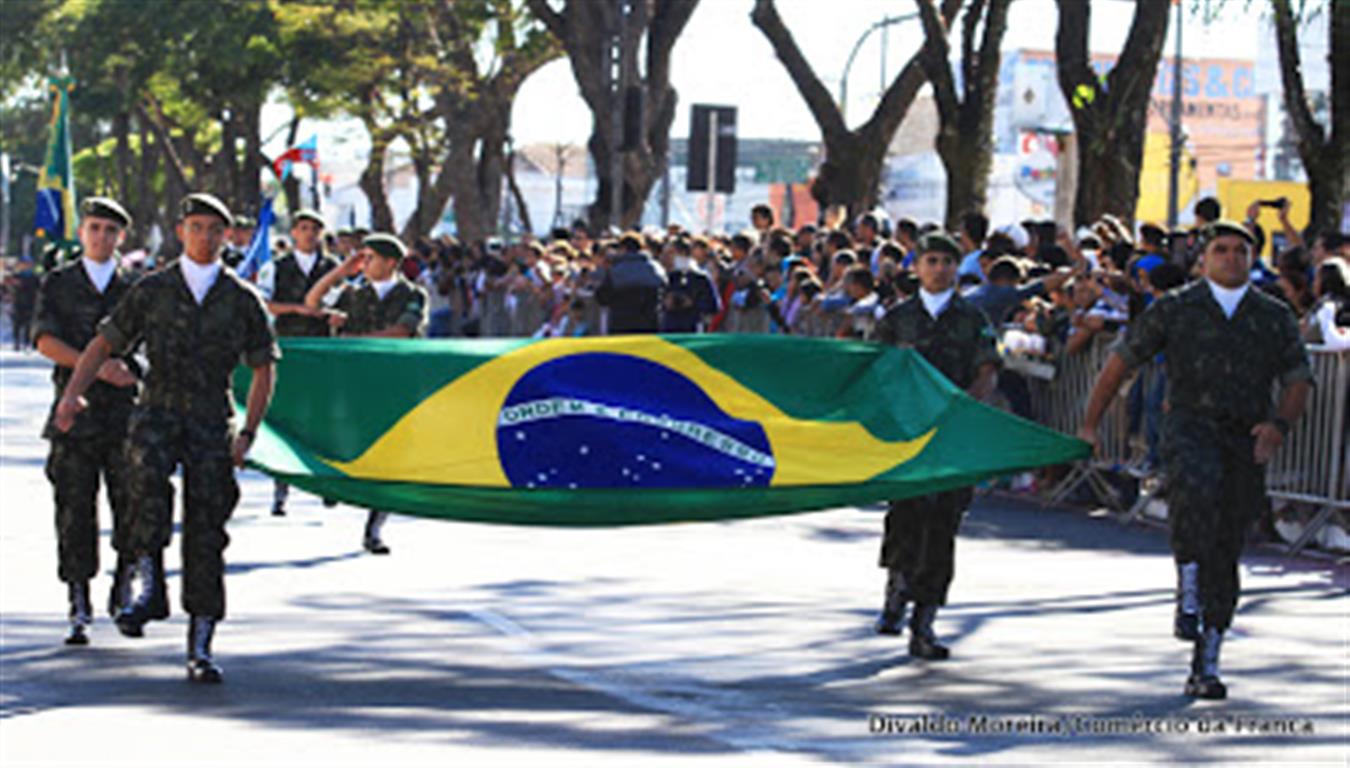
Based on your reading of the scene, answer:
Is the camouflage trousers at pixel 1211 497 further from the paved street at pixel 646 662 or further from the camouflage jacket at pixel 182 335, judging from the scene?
the camouflage jacket at pixel 182 335

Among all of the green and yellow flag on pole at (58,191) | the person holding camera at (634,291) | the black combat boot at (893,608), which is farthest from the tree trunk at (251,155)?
the black combat boot at (893,608)

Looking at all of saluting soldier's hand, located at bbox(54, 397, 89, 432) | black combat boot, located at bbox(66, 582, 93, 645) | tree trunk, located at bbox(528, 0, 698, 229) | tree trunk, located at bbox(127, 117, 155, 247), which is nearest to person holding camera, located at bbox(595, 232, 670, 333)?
tree trunk, located at bbox(528, 0, 698, 229)

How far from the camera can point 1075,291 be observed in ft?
64.5

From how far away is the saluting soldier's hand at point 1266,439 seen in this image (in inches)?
432

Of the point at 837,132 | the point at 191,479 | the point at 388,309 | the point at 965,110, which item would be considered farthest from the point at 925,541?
the point at 837,132

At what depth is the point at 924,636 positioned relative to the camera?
1176 centimetres

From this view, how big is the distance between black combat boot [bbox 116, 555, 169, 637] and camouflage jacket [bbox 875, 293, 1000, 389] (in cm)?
357

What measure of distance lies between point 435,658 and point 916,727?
232 centimetres

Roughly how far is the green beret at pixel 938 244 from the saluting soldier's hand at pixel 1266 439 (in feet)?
5.65

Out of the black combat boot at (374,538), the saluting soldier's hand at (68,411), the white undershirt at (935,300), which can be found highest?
the white undershirt at (935,300)

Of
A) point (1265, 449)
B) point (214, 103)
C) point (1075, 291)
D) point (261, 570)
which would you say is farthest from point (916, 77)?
point (214, 103)

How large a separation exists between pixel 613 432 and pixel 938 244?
5.47 feet

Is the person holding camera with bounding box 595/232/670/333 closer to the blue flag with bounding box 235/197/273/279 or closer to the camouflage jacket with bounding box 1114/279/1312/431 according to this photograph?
the blue flag with bounding box 235/197/273/279

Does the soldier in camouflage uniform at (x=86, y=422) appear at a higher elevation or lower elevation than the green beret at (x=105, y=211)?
lower
